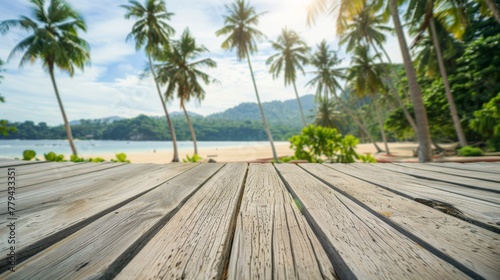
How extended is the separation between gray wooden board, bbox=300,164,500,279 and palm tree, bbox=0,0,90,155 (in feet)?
51.9

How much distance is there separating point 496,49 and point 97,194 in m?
16.8

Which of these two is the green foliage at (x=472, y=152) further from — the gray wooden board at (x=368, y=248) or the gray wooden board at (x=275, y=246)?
the gray wooden board at (x=275, y=246)

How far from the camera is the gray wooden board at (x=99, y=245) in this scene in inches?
18.9

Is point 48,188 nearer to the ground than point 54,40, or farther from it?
nearer to the ground

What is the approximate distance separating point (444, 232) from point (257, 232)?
58 centimetres

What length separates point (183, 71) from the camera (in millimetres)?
16672

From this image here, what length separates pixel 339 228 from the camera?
69cm

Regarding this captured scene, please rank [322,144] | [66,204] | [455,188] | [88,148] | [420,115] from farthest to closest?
1. [88,148]
2. [322,144]
3. [420,115]
4. [455,188]
5. [66,204]

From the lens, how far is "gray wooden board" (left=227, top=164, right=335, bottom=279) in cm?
49

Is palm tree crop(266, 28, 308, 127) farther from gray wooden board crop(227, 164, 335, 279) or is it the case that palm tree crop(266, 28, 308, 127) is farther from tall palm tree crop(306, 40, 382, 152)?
gray wooden board crop(227, 164, 335, 279)

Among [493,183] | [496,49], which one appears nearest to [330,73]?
[496,49]

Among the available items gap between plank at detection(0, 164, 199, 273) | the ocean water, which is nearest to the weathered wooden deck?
gap between plank at detection(0, 164, 199, 273)

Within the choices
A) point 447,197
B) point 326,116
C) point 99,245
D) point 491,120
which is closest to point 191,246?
point 99,245

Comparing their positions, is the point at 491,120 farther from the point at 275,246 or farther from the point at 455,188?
the point at 275,246
